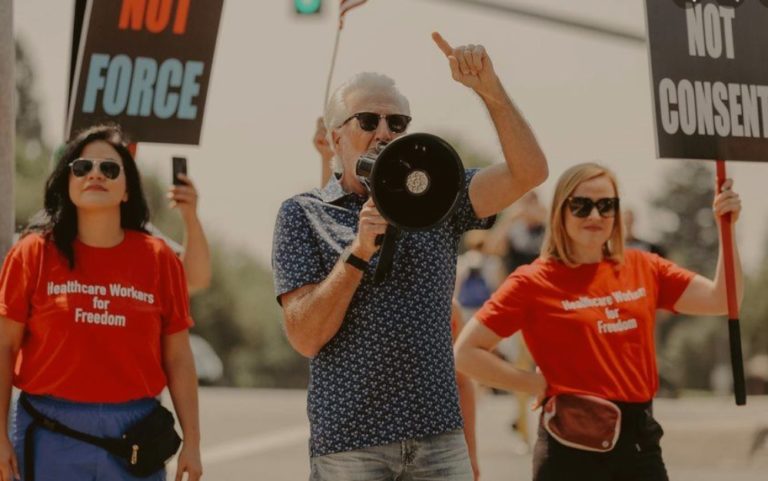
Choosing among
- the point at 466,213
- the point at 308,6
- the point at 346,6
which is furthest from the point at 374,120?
the point at 308,6

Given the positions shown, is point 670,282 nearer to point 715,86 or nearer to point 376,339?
point 715,86

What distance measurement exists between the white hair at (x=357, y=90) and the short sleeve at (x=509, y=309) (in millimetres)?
1389

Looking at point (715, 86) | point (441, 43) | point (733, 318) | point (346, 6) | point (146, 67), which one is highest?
point (346, 6)

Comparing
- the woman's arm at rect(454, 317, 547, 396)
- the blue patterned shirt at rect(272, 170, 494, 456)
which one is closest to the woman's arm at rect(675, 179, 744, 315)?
the woman's arm at rect(454, 317, 547, 396)

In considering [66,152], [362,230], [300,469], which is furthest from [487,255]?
[362,230]

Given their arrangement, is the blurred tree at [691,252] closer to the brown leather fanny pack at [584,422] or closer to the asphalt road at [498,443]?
the asphalt road at [498,443]

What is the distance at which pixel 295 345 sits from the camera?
4.13m

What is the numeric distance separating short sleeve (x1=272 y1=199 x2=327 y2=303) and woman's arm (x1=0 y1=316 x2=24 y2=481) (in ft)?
3.25

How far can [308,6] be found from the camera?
1292 centimetres

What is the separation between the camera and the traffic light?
12.9 metres

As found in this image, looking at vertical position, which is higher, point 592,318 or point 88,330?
point 592,318

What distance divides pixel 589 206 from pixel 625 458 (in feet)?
3.42

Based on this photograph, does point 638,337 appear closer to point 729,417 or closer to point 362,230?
point 362,230

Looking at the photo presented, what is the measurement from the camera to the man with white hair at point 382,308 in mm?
4059
